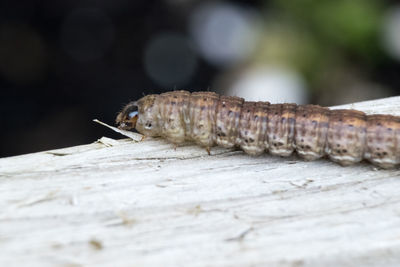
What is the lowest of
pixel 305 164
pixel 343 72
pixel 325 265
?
pixel 325 265

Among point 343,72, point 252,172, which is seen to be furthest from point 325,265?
point 343,72

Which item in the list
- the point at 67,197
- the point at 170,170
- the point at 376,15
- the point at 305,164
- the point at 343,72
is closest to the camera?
the point at 67,197

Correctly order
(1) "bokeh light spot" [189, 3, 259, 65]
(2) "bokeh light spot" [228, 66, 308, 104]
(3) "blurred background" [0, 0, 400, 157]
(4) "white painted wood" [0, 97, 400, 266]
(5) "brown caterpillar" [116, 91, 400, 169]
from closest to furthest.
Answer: (4) "white painted wood" [0, 97, 400, 266] < (5) "brown caterpillar" [116, 91, 400, 169] < (3) "blurred background" [0, 0, 400, 157] < (2) "bokeh light spot" [228, 66, 308, 104] < (1) "bokeh light spot" [189, 3, 259, 65]

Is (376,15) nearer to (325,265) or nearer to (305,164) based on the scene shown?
(305,164)

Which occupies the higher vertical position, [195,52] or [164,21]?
[164,21]

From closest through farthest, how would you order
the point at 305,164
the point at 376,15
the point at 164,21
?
1. the point at 305,164
2. the point at 376,15
3. the point at 164,21

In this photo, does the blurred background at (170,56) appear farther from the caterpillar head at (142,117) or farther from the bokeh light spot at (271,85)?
the caterpillar head at (142,117)

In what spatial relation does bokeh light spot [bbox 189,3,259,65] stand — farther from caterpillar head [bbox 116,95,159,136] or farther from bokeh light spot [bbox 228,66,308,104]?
caterpillar head [bbox 116,95,159,136]

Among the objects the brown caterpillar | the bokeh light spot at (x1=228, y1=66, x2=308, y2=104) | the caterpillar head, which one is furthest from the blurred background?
the brown caterpillar
